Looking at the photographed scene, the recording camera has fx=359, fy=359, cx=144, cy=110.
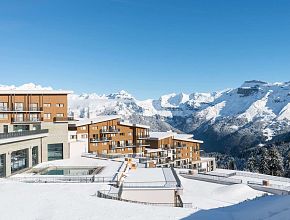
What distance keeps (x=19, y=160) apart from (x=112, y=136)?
88.9ft

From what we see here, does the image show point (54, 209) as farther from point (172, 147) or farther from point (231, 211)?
point (172, 147)

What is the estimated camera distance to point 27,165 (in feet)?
→ 150

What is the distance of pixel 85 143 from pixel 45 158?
9501 mm

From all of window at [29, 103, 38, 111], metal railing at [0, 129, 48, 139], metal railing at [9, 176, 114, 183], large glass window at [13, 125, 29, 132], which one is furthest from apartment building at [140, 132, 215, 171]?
metal railing at [9, 176, 114, 183]

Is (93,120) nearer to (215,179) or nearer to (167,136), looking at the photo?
(167,136)

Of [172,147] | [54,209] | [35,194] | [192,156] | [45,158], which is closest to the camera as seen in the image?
[54,209]

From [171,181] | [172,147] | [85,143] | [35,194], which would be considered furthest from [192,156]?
[35,194]

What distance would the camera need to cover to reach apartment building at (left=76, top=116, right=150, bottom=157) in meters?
65.1

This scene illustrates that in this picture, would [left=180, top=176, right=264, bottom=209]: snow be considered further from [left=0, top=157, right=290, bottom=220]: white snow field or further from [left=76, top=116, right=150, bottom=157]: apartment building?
[left=76, top=116, right=150, bottom=157]: apartment building

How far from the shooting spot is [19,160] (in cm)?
4366

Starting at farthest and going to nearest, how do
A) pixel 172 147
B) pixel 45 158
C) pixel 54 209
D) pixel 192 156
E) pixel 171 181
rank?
pixel 192 156 < pixel 172 147 < pixel 45 158 < pixel 171 181 < pixel 54 209

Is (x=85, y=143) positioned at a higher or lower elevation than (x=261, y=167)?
higher

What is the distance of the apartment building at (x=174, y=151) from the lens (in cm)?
7450

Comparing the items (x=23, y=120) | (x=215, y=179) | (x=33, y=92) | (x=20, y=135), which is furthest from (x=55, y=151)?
(x=215, y=179)
